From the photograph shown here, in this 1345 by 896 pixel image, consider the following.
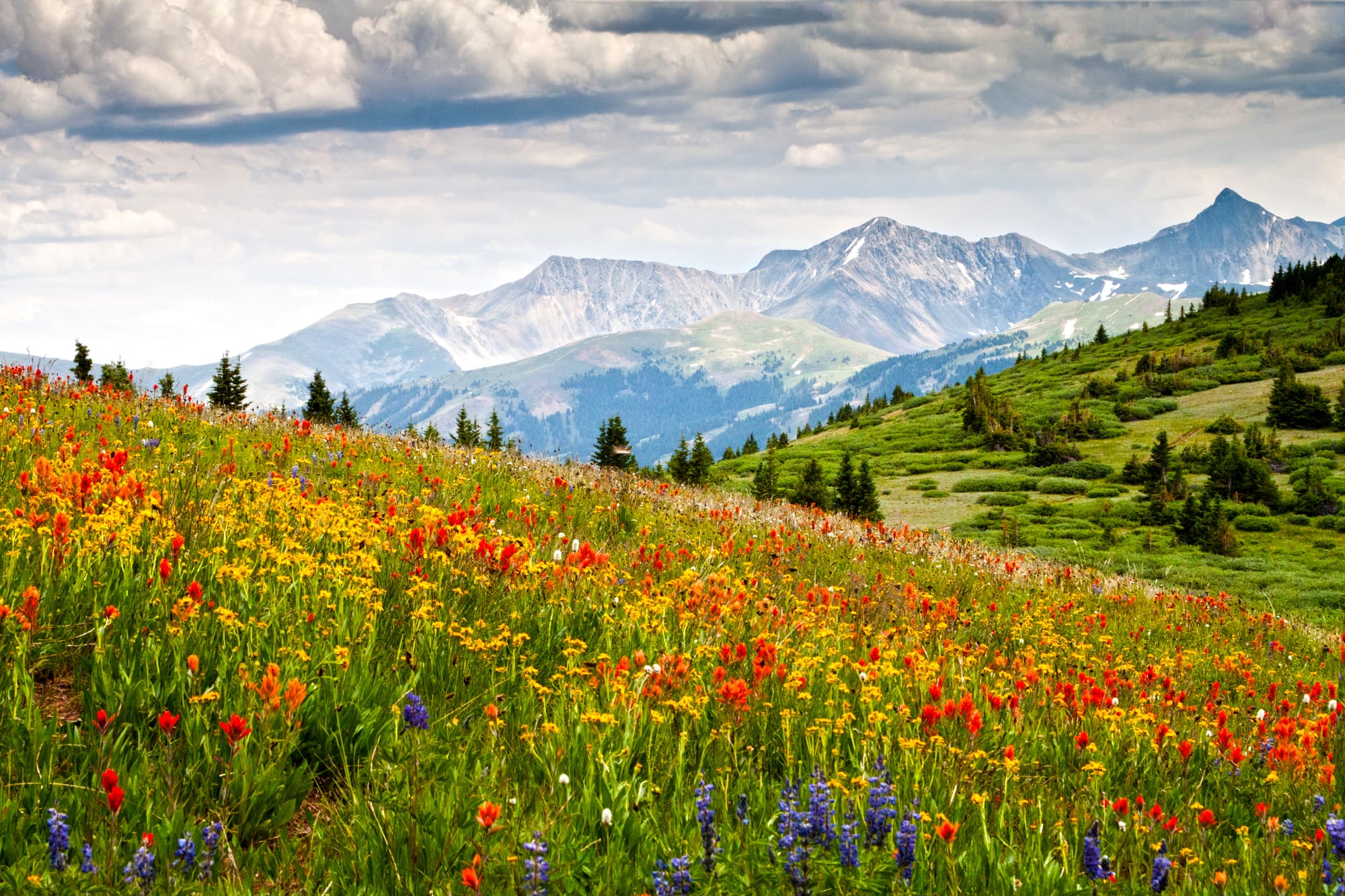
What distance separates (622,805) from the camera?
3.09 m

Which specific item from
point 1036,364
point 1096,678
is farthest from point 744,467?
point 1096,678

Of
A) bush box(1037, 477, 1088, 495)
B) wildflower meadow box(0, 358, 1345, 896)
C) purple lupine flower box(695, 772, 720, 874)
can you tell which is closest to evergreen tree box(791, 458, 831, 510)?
bush box(1037, 477, 1088, 495)

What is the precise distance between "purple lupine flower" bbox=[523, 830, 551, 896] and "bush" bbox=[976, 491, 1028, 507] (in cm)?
4516

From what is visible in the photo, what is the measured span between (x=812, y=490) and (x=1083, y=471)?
62.5 feet

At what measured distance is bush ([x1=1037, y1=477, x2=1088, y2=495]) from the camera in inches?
1823

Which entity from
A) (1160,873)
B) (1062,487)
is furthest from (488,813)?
(1062,487)

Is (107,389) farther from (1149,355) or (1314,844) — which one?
(1149,355)

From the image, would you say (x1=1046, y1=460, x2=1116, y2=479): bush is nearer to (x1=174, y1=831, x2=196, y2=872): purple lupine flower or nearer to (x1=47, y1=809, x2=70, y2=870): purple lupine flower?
(x1=174, y1=831, x2=196, y2=872): purple lupine flower

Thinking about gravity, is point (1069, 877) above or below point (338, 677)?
below

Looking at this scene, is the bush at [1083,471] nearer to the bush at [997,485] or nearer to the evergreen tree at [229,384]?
the bush at [997,485]

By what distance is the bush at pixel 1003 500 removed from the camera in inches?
1743

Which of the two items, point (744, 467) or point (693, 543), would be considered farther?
point (744, 467)

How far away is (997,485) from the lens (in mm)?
48875

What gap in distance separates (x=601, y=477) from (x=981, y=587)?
21.5 feet
